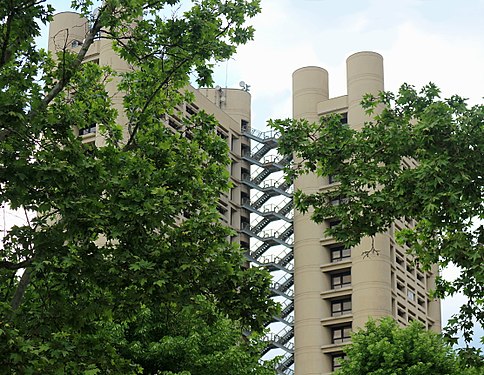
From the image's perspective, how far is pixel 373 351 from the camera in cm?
4091

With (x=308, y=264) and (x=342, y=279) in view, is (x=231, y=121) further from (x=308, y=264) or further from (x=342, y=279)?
(x=342, y=279)

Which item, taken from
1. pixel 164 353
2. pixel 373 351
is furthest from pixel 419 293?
pixel 164 353

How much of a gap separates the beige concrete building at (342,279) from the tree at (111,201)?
49.7 meters

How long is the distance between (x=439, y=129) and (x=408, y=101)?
5.49 ft

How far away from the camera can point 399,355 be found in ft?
133

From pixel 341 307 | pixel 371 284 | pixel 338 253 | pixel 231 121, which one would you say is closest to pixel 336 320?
pixel 341 307

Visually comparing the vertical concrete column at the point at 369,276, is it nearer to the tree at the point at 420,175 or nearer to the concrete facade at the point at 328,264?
the concrete facade at the point at 328,264

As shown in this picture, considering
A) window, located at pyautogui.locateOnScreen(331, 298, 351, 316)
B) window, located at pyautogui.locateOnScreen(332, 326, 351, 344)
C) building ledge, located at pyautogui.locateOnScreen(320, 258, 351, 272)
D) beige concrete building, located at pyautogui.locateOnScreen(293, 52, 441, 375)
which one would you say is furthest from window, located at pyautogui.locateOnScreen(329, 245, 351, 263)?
window, located at pyautogui.locateOnScreen(332, 326, 351, 344)

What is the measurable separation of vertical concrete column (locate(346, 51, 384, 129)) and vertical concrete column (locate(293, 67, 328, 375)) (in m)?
4.00

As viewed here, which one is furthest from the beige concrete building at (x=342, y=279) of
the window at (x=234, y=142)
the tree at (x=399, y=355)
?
the tree at (x=399, y=355)

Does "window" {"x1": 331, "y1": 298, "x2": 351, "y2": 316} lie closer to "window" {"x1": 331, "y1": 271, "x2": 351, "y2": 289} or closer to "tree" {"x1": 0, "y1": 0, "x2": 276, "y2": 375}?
"window" {"x1": 331, "y1": 271, "x2": 351, "y2": 289}

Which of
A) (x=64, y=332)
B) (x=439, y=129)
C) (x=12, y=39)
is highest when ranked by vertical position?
(x=12, y=39)

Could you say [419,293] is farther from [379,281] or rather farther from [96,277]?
[96,277]

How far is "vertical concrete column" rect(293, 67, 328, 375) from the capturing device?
73.6m
